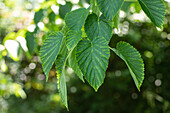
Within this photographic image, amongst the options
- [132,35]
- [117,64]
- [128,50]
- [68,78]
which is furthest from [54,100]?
[128,50]

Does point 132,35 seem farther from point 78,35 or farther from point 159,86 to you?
point 78,35

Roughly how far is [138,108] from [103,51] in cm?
223

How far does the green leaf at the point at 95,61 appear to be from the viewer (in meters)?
0.37

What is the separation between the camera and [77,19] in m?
0.45

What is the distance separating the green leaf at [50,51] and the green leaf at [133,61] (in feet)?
0.36

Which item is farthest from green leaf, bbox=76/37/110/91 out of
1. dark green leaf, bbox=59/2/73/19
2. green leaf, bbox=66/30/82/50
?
dark green leaf, bbox=59/2/73/19

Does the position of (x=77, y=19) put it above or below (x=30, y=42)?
above

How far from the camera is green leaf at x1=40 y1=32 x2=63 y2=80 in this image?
0.40 m

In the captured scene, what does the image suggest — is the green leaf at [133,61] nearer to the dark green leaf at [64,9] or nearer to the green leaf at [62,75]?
the green leaf at [62,75]

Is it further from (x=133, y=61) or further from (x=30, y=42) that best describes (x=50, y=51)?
(x=30, y=42)

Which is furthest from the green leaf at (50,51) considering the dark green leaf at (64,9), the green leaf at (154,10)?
the dark green leaf at (64,9)

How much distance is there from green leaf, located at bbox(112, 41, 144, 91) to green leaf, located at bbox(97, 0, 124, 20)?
0.22 ft

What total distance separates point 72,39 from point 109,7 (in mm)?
93

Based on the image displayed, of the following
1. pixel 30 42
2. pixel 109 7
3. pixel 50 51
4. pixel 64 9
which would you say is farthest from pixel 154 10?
pixel 30 42
